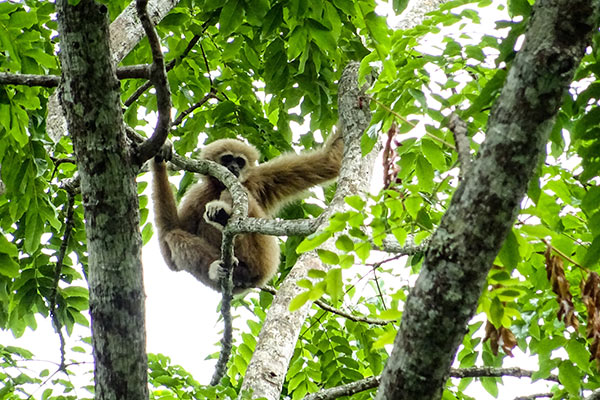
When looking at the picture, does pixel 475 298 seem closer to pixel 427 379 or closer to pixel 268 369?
pixel 427 379

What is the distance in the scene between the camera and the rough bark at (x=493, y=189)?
1.97m

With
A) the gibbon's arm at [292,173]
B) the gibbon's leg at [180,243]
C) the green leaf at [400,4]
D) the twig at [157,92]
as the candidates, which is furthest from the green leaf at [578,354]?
the gibbon's leg at [180,243]

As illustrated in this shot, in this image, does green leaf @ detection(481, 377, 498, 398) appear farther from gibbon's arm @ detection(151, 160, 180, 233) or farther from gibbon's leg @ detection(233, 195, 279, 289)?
gibbon's arm @ detection(151, 160, 180, 233)

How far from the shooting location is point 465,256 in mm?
1997

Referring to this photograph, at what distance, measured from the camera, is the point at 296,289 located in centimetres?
448

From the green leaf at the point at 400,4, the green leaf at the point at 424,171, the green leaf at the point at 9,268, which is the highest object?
the green leaf at the point at 400,4

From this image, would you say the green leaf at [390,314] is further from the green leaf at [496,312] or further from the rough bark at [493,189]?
the rough bark at [493,189]

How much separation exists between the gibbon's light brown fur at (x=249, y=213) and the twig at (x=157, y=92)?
3.11 m

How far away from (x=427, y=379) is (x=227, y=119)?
428 cm

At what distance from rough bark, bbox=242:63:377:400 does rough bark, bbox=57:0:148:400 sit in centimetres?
111

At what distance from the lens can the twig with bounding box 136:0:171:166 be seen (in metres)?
2.74

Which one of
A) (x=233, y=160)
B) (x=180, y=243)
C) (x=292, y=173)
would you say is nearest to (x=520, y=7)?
(x=292, y=173)

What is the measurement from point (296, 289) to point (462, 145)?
2.46 meters

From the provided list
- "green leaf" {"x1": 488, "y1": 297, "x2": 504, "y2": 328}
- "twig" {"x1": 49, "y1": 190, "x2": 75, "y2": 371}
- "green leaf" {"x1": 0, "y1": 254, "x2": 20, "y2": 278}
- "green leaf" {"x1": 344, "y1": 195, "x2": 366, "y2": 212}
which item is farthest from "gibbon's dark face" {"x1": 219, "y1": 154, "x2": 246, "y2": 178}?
"green leaf" {"x1": 488, "y1": 297, "x2": 504, "y2": 328}
